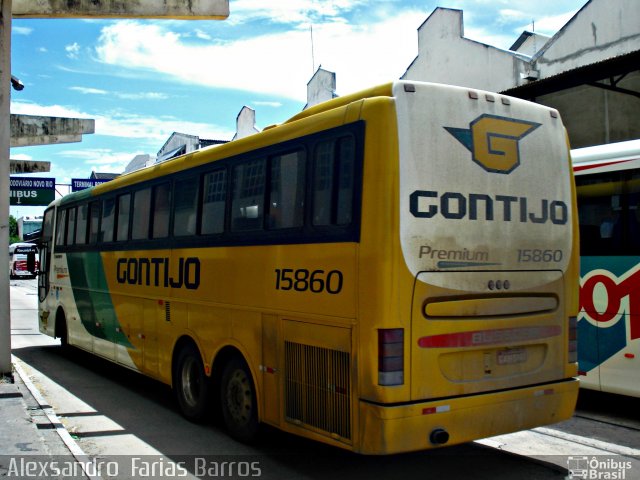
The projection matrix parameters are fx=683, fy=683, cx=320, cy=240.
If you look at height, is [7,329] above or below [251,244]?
below

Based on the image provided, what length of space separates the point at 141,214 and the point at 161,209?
0.72 m

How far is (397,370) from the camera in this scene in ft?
16.4

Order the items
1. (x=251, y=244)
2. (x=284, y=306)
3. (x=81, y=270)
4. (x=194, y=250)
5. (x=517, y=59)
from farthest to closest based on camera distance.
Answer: (x=517, y=59) → (x=81, y=270) → (x=194, y=250) → (x=251, y=244) → (x=284, y=306)

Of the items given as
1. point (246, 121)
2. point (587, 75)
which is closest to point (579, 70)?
point (587, 75)

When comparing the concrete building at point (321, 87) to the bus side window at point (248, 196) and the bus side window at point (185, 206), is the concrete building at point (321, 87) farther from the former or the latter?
the bus side window at point (248, 196)

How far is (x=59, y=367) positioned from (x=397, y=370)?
8.99 metres

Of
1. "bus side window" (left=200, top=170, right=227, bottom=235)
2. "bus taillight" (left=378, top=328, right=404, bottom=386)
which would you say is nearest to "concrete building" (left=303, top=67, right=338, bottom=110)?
"bus side window" (left=200, top=170, right=227, bottom=235)

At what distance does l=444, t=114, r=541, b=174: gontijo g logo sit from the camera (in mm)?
5535

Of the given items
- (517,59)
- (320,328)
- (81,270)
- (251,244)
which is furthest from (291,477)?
(517,59)

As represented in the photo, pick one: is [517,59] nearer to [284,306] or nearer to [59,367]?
[59,367]

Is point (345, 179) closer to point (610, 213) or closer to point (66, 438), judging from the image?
point (66, 438)

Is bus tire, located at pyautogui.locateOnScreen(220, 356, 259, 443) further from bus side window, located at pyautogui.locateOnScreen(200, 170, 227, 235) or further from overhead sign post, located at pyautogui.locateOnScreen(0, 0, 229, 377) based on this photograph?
overhead sign post, located at pyautogui.locateOnScreen(0, 0, 229, 377)

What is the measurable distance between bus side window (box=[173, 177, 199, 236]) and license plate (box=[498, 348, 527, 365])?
12.5ft

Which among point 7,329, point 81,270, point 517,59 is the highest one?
point 517,59
